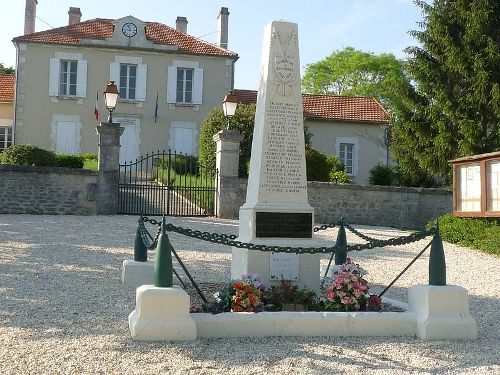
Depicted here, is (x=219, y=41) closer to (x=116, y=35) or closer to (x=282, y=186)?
(x=116, y=35)

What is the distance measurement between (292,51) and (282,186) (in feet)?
4.81

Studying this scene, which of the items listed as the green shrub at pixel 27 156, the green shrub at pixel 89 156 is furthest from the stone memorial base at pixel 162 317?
the green shrub at pixel 89 156

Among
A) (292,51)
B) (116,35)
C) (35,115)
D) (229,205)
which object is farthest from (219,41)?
(292,51)

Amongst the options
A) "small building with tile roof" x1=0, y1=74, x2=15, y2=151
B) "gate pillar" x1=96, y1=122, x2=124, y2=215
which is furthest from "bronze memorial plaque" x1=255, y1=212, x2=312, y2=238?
"small building with tile roof" x1=0, y1=74, x2=15, y2=151

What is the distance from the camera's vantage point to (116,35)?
1016 inches

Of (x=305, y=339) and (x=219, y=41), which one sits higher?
(x=219, y=41)

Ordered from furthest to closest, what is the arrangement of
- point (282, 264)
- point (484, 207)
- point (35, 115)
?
point (35, 115), point (484, 207), point (282, 264)

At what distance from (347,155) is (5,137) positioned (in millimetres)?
14806

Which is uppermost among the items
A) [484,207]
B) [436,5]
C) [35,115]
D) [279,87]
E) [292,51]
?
[436,5]

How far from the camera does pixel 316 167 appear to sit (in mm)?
18344

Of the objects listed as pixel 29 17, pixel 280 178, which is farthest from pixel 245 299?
pixel 29 17

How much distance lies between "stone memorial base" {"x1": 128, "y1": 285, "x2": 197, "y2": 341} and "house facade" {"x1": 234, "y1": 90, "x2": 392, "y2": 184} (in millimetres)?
22444

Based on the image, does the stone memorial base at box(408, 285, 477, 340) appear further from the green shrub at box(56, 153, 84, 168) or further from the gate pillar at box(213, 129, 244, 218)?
the green shrub at box(56, 153, 84, 168)

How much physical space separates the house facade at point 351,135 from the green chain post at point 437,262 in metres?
A: 21.7
